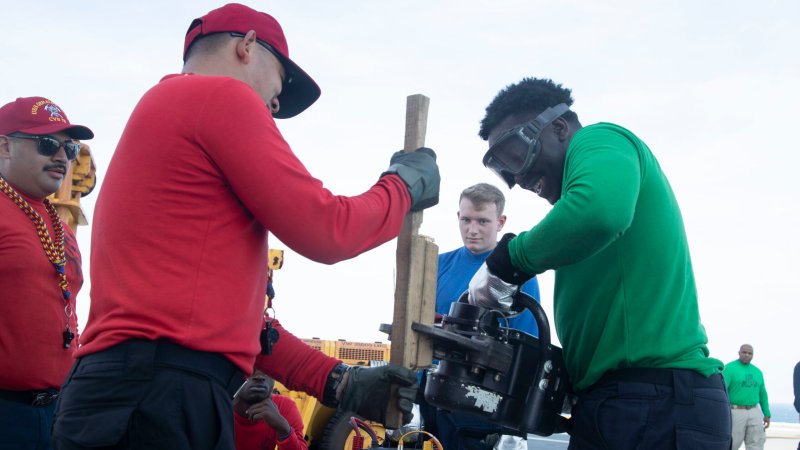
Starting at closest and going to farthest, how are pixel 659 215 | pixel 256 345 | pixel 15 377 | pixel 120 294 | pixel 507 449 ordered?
pixel 120 294, pixel 256 345, pixel 659 215, pixel 15 377, pixel 507 449

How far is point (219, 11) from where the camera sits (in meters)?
2.62

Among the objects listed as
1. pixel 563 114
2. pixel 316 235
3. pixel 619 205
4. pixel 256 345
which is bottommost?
pixel 256 345

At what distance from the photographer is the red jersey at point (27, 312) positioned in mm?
3715

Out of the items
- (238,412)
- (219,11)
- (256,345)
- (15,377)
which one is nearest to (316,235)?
(256,345)

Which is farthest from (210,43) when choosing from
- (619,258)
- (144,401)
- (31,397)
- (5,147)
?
(5,147)

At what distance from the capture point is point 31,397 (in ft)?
12.4

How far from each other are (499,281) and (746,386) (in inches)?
468

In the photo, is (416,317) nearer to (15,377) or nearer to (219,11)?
(219,11)

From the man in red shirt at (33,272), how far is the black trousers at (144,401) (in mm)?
1742

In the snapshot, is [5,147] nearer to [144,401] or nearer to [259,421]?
[259,421]

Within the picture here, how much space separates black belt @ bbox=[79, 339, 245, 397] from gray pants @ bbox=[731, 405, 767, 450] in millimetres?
12720

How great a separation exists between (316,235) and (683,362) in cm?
136

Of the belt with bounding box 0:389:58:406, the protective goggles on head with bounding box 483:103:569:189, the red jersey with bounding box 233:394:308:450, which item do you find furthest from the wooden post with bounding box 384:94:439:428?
the red jersey with bounding box 233:394:308:450

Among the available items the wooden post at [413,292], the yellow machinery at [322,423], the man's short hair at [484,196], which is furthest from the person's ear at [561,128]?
the yellow machinery at [322,423]
